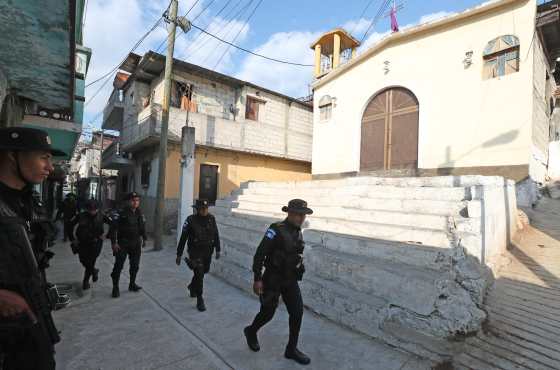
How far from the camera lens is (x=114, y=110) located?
1631 centimetres

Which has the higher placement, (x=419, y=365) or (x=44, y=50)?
(x=44, y=50)

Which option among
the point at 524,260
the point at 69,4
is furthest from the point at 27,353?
the point at 524,260

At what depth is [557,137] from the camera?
12.8m

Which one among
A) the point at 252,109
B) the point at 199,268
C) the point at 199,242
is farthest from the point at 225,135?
the point at 199,268

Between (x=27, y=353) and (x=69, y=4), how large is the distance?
3.14 metres

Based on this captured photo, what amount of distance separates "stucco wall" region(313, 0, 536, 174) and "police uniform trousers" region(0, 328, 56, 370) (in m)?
10.3

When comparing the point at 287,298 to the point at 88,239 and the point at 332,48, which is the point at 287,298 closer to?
the point at 88,239

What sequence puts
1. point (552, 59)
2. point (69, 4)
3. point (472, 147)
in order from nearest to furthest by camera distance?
point (69, 4)
point (472, 147)
point (552, 59)

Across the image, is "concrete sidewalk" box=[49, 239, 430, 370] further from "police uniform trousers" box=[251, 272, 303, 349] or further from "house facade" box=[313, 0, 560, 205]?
"house facade" box=[313, 0, 560, 205]

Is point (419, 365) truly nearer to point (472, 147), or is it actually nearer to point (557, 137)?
point (472, 147)

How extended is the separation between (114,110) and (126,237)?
45.6 feet

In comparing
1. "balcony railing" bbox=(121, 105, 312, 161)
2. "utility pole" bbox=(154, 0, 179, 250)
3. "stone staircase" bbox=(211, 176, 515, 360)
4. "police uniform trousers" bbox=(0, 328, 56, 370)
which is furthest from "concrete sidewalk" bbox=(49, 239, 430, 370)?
"balcony railing" bbox=(121, 105, 312, 161)

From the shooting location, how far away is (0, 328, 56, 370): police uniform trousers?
1.57 metres

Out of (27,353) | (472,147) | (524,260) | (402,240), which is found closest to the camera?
(27,353)
